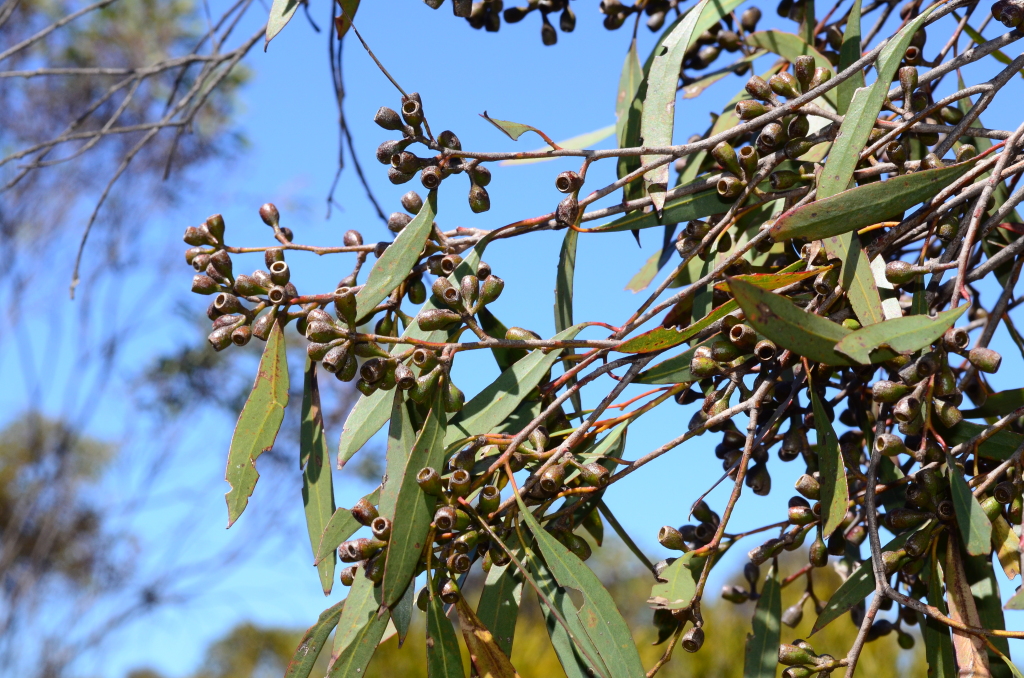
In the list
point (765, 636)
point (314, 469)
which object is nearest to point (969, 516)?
point (765, 636)

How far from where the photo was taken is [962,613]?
85 cm

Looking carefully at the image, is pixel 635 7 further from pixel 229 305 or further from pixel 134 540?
pixel 134 540

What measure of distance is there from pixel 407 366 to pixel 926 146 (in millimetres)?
762

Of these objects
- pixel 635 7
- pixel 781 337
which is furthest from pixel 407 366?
pixel 635 7

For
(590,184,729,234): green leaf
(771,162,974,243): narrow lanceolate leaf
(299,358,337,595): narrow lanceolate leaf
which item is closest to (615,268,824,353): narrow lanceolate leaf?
(771,162,974,243): narrow lanceolate leaf

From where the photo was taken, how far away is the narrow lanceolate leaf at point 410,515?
0.78 metres

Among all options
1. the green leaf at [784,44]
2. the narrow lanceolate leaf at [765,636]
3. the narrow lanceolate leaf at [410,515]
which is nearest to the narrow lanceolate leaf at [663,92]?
the green leaf at [784,44]

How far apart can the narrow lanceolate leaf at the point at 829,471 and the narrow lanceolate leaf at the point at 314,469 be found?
1.66 ft

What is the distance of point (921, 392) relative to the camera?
82 cm

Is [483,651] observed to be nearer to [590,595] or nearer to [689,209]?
[590,595]

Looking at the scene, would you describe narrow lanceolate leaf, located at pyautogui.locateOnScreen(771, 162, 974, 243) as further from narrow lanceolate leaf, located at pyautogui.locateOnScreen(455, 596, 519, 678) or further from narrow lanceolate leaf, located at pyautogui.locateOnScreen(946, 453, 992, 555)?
narrow lanceolate leaf, located at pyautogui.locateOnScreen(455, 596, 519, 678)

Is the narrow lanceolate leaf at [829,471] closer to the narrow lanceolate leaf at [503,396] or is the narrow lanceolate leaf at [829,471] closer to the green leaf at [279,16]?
the narrow lanceolate leaf at [503,396]

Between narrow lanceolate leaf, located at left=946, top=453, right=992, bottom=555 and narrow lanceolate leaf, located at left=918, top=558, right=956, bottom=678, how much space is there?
13 centimetres

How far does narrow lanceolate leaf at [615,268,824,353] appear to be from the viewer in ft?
2.73
